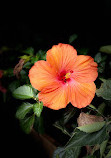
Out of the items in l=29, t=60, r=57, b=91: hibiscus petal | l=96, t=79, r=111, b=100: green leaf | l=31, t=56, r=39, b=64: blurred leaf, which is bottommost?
l=96, t=79, r=111, b=100: green leaf

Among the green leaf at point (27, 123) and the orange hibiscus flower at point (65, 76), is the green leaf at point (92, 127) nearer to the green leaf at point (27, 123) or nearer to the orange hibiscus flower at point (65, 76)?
the orange hibiscus flower at point (65, 76)

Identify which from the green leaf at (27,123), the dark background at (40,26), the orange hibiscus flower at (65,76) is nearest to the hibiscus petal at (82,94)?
the orange hibiscus flower at (65,76)

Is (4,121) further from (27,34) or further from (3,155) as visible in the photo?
(27,34)

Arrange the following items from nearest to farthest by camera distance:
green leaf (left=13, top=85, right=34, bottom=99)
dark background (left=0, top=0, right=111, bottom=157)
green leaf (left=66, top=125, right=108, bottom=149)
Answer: green leaf (left=66, top=125, right=108, bottom=149)
green leaf (left=13, top=85, right=34, bottom=99)
dark background (left=0, top=0, right=111, bottom=157)

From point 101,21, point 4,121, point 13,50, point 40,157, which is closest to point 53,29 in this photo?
point 101,21

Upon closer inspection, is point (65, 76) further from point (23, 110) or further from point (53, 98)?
point (23, 110)

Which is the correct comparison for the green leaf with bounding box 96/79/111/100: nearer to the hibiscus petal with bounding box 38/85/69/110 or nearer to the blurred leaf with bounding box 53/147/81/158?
the hibiscus petal with bounding box 38/85/69/110

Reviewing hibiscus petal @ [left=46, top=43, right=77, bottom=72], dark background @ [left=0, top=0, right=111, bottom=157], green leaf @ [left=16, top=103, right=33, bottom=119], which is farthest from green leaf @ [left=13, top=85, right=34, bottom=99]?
dark background @ [left=0, top=0, right=111, bottom=157]
